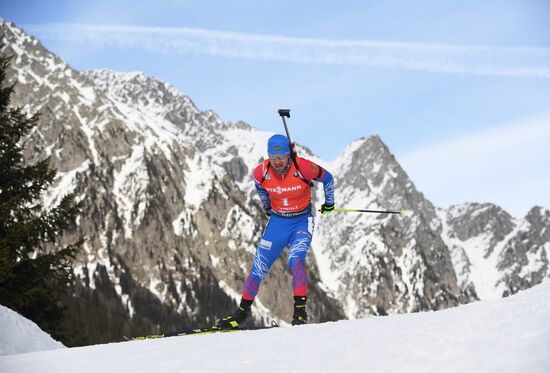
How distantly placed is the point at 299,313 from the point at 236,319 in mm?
1148

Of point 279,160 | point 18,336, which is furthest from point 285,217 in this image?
point 18,336

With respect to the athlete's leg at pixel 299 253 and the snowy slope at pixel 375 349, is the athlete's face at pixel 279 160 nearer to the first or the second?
the athlete's leg at pixel 299 253

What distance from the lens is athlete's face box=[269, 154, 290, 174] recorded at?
1045 cm

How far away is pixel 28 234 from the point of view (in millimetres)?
14039

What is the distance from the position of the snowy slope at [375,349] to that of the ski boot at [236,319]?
13.4 feet

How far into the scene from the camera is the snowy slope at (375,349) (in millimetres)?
4105

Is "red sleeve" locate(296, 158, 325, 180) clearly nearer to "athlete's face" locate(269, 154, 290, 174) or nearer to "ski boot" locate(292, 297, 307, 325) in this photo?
"athlete's face" locate(269, 154, 290, 174)

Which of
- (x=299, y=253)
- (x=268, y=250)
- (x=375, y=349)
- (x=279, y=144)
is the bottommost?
(x=375, y=349)

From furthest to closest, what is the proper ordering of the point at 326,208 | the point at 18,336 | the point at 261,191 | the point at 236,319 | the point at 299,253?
the point at 326,208, the point at 261,191, the point at 236,319, the point at 299,253, the point at 18,336

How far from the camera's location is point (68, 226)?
16.1 m

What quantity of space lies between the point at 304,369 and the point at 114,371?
5.16 ft

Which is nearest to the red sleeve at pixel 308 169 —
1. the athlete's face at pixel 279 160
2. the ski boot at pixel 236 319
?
the athlete's face at pixel 279 160

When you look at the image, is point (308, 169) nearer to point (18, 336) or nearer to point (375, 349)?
point (18, 336)

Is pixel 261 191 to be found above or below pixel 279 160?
below
